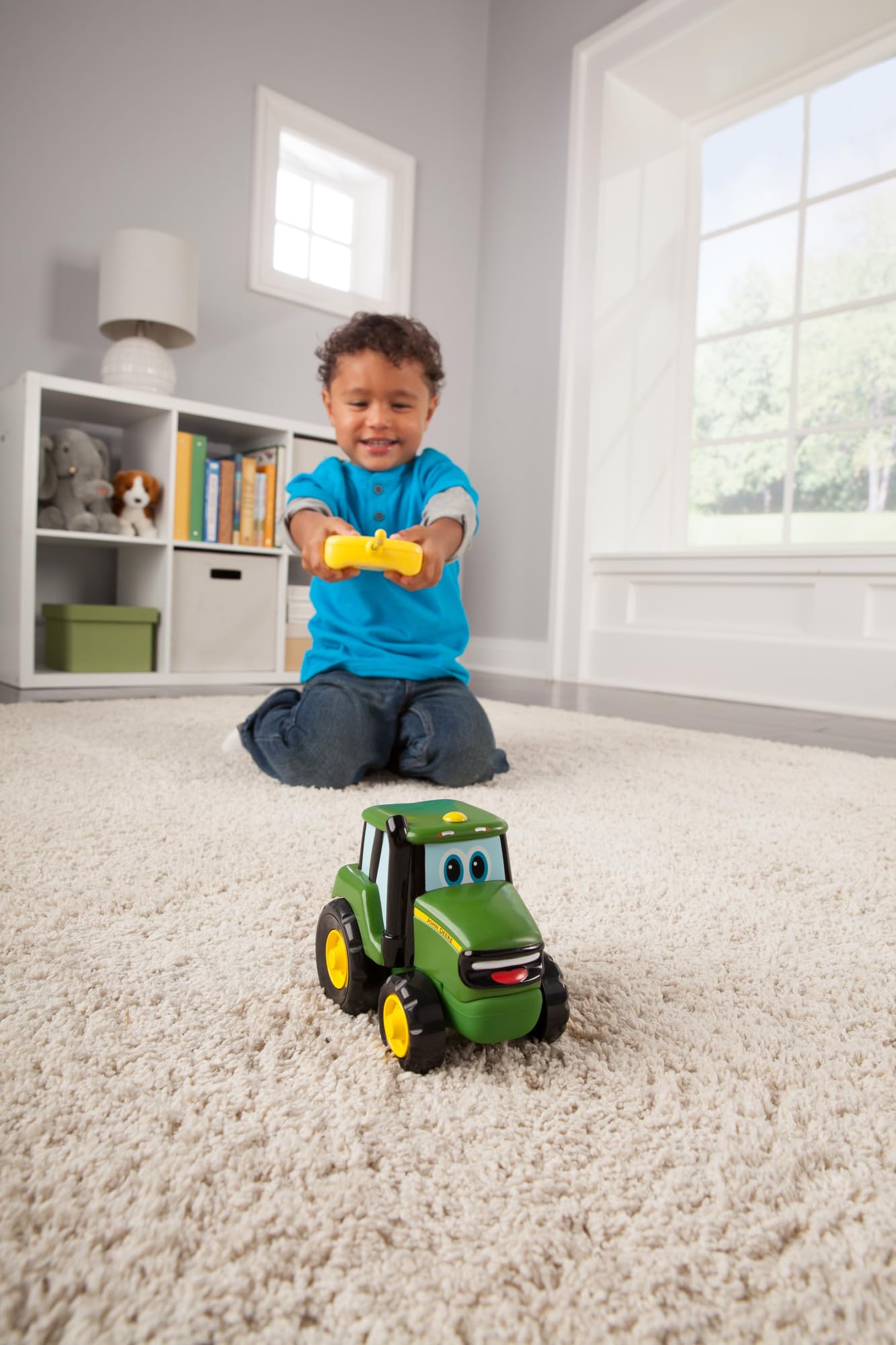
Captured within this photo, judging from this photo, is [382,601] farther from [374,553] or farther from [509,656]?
[509,656]

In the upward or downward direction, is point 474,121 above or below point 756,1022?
above

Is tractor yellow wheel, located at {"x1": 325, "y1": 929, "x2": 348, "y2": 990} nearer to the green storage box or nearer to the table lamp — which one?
the green storage box

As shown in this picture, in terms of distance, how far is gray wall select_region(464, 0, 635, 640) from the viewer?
10.9 ft

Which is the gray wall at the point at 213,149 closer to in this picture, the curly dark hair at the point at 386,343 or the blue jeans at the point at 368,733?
the curly dark hair at the point at 386,343

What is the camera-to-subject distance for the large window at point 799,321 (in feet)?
8.93

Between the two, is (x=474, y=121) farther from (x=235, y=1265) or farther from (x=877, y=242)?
(x=235, y=1265)

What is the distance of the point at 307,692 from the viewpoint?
129 cm

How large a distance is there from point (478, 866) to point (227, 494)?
7.47 feet

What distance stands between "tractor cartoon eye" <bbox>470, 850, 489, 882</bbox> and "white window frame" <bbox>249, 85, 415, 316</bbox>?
2.91m

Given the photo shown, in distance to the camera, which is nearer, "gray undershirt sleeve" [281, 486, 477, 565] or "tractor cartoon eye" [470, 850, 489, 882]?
"tractor cartoon eye" [470, 850, 489, 882]

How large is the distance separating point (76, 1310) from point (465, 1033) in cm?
21

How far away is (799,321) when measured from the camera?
114 inches

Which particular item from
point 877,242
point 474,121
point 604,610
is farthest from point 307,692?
point 474,121

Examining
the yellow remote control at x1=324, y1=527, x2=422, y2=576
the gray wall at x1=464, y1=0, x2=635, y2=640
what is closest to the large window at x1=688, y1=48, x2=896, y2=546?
the gray wall at x1=464, y1=0, x2=635, y2=640
